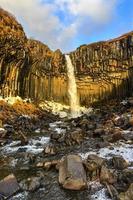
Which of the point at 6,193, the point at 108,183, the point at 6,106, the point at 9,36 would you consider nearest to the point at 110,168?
the point at 108,183

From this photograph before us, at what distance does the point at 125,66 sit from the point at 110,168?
3462 cm

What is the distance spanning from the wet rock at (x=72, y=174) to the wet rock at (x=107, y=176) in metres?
0.63

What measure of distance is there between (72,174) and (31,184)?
1.49 metres

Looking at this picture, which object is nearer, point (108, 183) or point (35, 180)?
point (108, 183)

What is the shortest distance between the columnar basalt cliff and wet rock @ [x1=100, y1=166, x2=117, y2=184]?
27107 millimetres

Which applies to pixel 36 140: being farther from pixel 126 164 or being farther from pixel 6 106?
pixel 6 106

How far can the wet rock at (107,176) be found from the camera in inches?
409

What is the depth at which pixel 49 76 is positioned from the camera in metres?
44.0

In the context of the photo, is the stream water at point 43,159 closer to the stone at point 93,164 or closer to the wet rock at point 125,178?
the wet rock at point 125,178

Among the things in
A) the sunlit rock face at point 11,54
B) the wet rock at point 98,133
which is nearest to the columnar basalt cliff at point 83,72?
the sunlit rock face at point 11,54

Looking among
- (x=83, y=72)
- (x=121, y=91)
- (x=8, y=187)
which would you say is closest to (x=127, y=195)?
(x=8, y=187)

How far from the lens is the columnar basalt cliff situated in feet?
129

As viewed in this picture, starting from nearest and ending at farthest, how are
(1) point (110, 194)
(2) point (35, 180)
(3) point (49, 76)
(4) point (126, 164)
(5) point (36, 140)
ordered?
(1) point (110, 194)
(2) point (35, 180)
(4) point (126, 164)
(5) point (36, 140)
(3) point (49, 76)

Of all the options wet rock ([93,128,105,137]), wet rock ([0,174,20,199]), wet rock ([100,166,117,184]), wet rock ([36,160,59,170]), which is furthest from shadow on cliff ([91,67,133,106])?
wet rock ([0,174,20,199])
